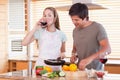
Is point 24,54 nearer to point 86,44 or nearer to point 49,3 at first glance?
point 49,3

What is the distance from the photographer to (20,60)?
478 cm

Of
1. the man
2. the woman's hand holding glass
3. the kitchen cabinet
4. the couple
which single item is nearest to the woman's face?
the couple

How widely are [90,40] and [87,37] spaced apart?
5cm

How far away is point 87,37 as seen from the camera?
278 centimetres

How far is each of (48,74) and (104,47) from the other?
662 millimetres

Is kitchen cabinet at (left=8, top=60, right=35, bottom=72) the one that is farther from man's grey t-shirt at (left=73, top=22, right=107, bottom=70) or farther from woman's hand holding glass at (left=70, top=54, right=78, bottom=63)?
man's grey t-shirt at (left=73, top=22, right=107, bottom=70)

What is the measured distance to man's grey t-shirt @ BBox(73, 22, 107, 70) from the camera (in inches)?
108

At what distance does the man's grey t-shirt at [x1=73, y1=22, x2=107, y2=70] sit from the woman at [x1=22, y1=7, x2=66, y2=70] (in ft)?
0.64

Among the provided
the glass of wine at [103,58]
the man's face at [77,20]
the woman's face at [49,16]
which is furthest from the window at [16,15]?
the glass of wine at [103,58]

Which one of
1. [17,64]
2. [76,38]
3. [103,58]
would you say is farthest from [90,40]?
[17,64]

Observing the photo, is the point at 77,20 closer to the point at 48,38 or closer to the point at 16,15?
the point at 48,38

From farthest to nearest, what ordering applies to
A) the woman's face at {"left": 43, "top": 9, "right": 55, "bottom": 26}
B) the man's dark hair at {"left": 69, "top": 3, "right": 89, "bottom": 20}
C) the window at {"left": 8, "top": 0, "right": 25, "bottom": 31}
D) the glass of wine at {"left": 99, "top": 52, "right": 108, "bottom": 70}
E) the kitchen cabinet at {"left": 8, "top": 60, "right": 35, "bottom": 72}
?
the window at {"left": 8, "top": 0, "right": 25, "bottom": 31} → the kitchen cabinet at {"left": 8, "top": 60, "right": 35, "bottom": 72} → the woman's face at {"left": 43, "top": 9, "right": 55, "bottom": 26} → the man's dark hair at {"left": 69, "top": 3, "right": 89, "bottom": 20} → the glass of wine at {"left": 99, "top": 52, "right": 108, "bottom": 70}

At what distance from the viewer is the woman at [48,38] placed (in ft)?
8.95

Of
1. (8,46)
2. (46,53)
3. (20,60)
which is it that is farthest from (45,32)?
(8,46)
